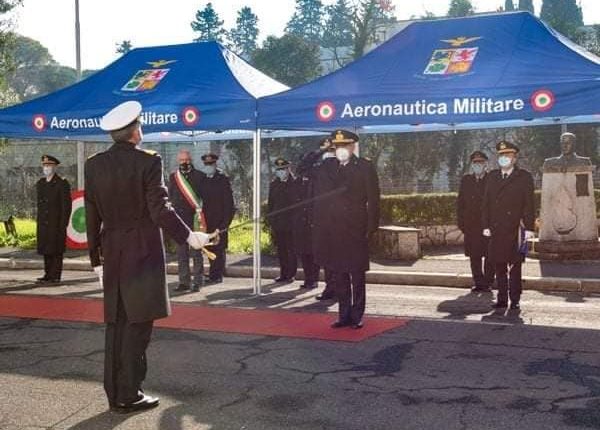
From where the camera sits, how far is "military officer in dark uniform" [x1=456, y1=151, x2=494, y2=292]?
32.7 feet

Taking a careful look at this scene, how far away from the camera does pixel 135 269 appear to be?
495 cm

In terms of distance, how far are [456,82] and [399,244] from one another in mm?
4809

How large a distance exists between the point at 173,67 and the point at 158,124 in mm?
1298

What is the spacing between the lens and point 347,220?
7.47 metres

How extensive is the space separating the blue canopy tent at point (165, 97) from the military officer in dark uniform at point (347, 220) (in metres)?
2.54

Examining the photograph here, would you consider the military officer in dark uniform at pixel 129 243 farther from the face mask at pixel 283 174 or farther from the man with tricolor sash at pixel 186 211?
the face mask at pixel 283 174

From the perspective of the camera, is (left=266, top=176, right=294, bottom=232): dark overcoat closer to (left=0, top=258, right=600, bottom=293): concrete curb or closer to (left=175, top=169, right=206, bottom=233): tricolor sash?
(left=175, top=169, right=206, bottom=233): tricolor sash

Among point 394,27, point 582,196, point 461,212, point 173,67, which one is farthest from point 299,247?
point 394,27

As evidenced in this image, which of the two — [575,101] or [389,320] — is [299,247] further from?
[575,101]

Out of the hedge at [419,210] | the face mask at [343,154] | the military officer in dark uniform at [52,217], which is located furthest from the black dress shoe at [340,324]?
the hedge at [419,210]

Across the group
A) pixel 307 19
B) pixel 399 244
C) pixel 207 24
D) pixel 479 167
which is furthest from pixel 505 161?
pixel 307 19

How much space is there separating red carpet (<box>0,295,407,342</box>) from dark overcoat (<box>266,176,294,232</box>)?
96.3 inches

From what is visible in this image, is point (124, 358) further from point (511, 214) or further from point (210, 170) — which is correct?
point (210, 170)

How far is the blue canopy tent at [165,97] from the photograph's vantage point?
10180 mm
